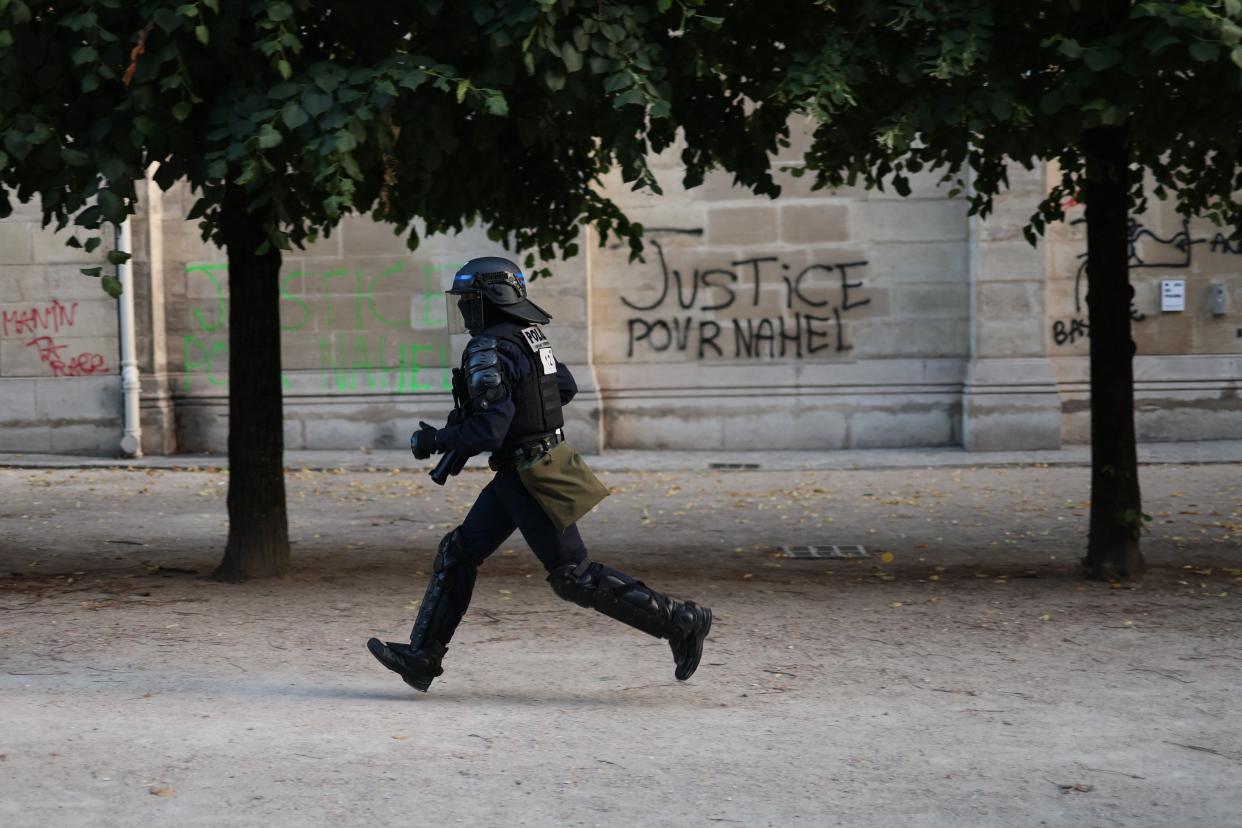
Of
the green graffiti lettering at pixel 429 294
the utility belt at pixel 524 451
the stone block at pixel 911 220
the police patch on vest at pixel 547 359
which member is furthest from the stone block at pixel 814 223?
→ the utility belt at pixel 524 451

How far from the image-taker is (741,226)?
49.8 ft

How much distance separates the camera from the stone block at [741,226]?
1516 centimetres

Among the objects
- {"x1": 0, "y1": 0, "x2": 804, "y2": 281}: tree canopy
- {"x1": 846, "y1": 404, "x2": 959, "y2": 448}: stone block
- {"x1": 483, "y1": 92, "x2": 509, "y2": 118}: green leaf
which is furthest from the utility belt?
{"x1": 846, "y1": 404, "x2": 959, "y2": 448}: stone block

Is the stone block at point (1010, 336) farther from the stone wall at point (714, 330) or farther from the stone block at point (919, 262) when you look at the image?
the stone block at point (919, 262)

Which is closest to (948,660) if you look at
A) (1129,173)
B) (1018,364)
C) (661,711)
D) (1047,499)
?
(661,711)

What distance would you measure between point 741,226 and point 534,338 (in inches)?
388

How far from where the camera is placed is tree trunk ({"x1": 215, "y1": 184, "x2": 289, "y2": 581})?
8.10 meters

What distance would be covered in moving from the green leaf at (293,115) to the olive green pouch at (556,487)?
182 centimetres

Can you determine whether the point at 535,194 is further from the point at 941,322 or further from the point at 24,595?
the point at 941,322

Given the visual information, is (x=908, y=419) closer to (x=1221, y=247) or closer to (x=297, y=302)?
(x=1221, y=247)

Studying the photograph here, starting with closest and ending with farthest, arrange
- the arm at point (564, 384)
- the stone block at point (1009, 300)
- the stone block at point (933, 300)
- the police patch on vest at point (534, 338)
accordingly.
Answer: the police patch on vest at point (534, 338) < the arm at point (564, 384) < the stone block at point (1009, 300) < the stone block at point (933, 300)

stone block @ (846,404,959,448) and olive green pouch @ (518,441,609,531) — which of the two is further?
stone block @ (846,404,959,448)

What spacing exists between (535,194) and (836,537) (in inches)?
130

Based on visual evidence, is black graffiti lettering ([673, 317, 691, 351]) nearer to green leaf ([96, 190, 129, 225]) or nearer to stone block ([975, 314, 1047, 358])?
stone block ([975, 314, 1047, 358])
